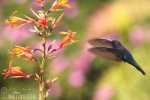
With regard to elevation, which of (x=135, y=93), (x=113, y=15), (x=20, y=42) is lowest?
(x=135, y=93)

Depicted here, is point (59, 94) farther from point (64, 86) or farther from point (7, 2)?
point (7, 2)

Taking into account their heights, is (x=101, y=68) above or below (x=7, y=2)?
below

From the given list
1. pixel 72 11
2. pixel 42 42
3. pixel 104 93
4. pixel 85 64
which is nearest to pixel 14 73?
pixel 42 42

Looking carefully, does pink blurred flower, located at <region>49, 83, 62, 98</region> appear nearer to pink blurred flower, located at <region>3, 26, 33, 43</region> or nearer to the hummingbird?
pink blurred flower, located at <region>3, 26, 33, 43</region>

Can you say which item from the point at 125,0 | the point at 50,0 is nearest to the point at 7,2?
the point at 50,0

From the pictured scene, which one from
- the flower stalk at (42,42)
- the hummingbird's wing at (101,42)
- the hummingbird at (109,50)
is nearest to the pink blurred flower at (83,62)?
the hummingbird at (109,50)

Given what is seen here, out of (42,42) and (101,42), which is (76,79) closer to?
(101,42)
